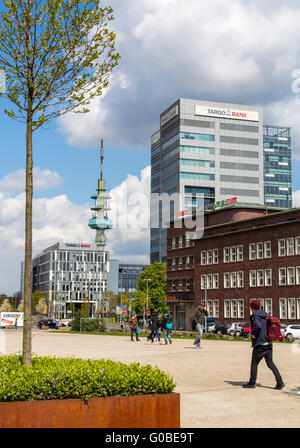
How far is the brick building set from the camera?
62953mm

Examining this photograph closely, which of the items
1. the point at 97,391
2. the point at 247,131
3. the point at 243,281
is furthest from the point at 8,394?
the point at 247,131

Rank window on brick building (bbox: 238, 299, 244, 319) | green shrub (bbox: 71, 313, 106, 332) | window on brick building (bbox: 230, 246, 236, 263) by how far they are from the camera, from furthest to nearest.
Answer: window on brick building (bbox: 230, 246, 236, 263)
window on brick building (bbox: 238, 299, 244, 319)
green shrub (bbox: 71, 313, 106, 332)

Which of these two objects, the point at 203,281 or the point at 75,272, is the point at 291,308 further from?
the point at 75,272

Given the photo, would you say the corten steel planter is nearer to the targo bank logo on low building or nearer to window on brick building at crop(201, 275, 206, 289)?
window on brick building at crop(201, 275, 206, 289)

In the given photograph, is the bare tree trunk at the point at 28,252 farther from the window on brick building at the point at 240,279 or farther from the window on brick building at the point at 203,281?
the window on brick building at the point at 203,281

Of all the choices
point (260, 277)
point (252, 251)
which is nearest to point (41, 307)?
point (252, 251)

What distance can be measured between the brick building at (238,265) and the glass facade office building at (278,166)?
8630 cm

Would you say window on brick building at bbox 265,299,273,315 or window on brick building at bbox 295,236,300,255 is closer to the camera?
window on brick building at bbox 295,236,300,255

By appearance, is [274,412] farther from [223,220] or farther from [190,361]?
[223,220]

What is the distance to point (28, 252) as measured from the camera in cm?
909

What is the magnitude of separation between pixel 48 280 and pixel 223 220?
119 metres

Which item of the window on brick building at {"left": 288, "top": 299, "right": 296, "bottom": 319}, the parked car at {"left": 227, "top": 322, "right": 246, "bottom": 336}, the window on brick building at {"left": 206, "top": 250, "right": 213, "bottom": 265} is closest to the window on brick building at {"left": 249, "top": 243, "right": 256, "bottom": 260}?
the window on brick building at {"left": 288, "top": 299, "right": 296, "bottom": 319}

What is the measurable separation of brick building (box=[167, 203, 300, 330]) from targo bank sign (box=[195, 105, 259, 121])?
1945 inches

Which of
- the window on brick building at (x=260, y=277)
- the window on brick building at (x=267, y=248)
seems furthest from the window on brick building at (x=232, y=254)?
the window on brick building at (x=267, y=248)
